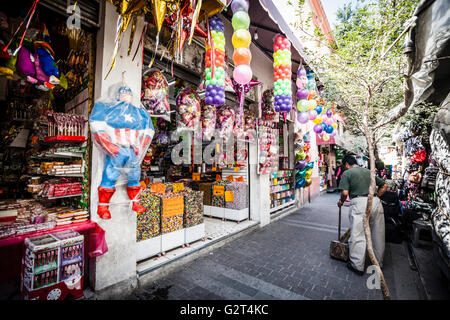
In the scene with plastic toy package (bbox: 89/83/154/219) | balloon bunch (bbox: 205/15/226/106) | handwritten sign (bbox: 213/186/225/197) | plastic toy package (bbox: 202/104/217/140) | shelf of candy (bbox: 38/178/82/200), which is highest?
balloon bunch (bbox: 205/15/226/106)

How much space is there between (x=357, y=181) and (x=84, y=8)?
5.16 meters

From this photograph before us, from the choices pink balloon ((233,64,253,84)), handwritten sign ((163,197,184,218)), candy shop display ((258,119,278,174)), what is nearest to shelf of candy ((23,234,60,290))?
handwritten sign ((163,197,184,218))

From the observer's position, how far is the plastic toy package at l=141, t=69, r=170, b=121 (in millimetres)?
2984

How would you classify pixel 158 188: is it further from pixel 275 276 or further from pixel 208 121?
pixel 275 276

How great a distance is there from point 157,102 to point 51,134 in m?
1.46

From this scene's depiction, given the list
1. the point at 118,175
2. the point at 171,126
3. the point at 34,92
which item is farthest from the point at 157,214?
the point at 34,92

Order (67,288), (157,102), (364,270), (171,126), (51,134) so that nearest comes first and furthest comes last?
(67,288)
(51,134)
(157,102)
(364,270)
(171,126)

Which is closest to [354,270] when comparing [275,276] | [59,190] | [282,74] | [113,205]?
[275,276]

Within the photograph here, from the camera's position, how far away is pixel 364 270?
11.0 ft

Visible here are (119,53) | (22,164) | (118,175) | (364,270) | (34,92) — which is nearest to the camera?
(118,175)

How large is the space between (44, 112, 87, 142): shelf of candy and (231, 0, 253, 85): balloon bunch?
9.16ft

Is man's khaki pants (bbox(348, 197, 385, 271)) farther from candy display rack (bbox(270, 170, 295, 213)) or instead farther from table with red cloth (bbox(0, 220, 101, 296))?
table with red cloth (bbox(0, 220, 101, 296))

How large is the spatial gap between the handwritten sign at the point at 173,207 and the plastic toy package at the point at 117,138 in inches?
50.3
